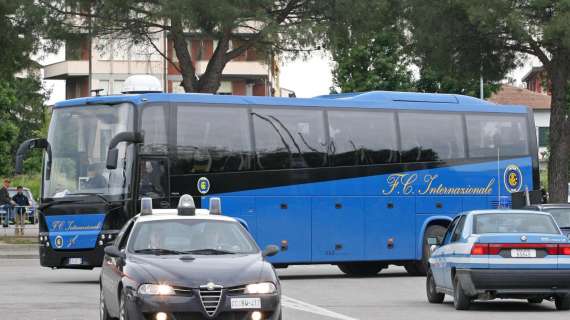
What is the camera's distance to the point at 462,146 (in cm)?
3045

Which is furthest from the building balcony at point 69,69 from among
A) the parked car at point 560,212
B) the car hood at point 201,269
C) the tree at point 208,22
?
the car hood at point 201,269

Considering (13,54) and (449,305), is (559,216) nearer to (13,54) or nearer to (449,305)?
(449,305)

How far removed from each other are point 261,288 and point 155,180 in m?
12.7

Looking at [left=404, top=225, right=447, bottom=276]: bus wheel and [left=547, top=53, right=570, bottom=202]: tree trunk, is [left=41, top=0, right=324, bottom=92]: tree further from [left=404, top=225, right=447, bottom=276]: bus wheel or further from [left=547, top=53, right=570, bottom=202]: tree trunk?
[left=404, top=225, right=447, bottom=276]: bus wheel

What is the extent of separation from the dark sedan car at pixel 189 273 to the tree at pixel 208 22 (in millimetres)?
21491

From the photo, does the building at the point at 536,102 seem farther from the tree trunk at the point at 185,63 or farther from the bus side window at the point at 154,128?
the bus side window at the point at 154,128

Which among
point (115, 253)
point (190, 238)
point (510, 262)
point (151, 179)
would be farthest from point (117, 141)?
point (115, 253)

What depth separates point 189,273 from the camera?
14.3m

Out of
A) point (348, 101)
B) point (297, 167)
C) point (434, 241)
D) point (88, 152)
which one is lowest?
point (434, 241)

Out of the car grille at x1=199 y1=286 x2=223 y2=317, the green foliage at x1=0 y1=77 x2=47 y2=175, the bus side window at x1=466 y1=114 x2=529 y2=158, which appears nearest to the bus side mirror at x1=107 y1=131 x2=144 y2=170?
the bus side window at x1=466 y1=114 x2=529 y2=158

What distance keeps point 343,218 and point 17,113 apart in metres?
82.2

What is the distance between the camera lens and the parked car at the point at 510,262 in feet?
63.3

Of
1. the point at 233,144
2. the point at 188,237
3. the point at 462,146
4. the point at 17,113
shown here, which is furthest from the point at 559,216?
the point at 17,113

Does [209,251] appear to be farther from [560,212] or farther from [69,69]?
[69,69]
